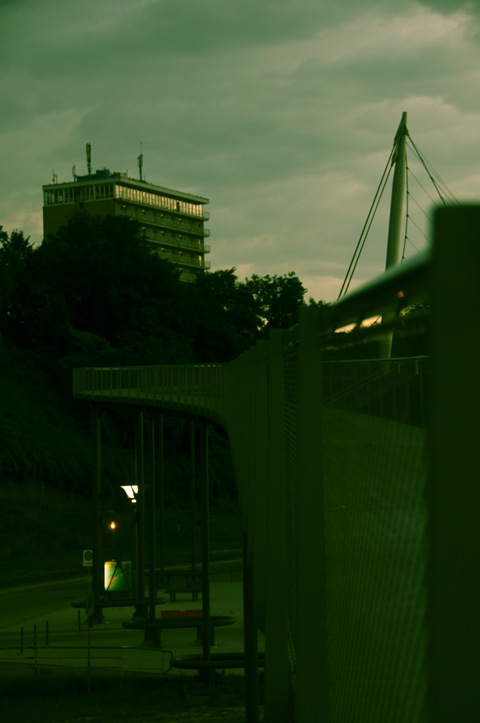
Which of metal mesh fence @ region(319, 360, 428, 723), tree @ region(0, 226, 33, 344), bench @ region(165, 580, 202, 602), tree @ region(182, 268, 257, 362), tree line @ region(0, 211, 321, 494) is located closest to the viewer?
metal mesh fence @ region(319, 360, 428, 723)

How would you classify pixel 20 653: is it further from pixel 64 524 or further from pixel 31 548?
pixel 64 524

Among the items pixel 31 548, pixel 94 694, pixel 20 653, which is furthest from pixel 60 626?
pixel 31 548

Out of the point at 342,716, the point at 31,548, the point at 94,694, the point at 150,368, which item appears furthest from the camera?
the point at 31,548

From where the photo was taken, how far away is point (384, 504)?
2154 millimetres

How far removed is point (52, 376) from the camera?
63125mm

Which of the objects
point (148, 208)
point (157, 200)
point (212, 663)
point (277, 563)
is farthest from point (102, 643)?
point (157, 200)

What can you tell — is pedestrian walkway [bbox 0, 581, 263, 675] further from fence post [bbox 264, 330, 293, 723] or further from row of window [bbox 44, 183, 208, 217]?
row of window [bbox 44, 183, 208, 217]

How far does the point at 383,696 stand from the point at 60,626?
28.2 m

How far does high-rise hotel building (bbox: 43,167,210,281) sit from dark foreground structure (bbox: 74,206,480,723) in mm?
107726

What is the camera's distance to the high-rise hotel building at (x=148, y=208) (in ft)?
382

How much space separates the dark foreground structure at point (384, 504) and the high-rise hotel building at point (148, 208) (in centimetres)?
10773

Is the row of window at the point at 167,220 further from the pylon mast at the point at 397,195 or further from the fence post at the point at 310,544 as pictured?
the fence post at the point at 310,544

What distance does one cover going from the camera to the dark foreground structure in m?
1.37

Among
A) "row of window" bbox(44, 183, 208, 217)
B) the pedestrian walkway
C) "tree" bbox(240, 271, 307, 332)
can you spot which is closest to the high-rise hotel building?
"row of window" bbox(44, 183, 208, 217)
